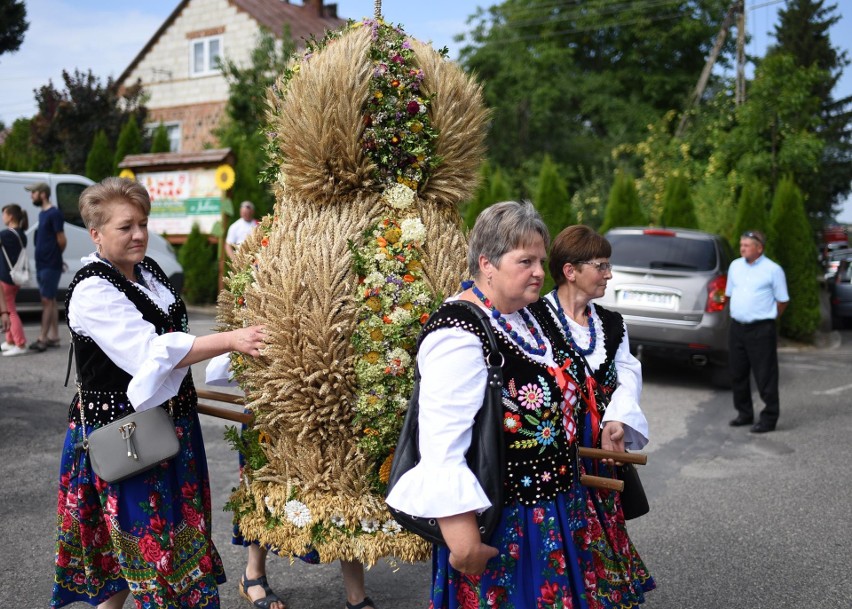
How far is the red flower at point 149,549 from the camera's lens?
281cm

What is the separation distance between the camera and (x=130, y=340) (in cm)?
274

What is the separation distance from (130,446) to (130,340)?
1.12ft

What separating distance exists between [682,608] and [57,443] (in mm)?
4682

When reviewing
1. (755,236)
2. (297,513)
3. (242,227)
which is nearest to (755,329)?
(755,236)

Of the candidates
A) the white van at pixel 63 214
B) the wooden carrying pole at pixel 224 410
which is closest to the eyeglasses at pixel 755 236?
the wooden carrying pole at pixel 224 410

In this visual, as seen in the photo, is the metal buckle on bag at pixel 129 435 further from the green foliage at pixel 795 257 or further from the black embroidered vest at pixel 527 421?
the green foliage at pixel 795 257

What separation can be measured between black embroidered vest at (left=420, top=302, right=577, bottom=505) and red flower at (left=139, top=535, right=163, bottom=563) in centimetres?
125

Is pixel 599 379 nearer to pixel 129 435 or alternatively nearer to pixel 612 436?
pixel 612 436

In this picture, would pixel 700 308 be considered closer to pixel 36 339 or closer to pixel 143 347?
pixel 143 347

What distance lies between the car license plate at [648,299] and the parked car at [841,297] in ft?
27.3

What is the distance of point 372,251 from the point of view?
310cm

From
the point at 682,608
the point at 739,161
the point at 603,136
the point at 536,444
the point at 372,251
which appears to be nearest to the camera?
the point at 536,444

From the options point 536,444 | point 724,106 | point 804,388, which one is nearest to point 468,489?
point 536,444

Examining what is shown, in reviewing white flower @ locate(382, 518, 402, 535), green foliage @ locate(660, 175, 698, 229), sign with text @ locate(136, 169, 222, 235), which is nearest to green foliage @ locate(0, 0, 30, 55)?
sign with text @ locate(136, 169, 222, 235)
